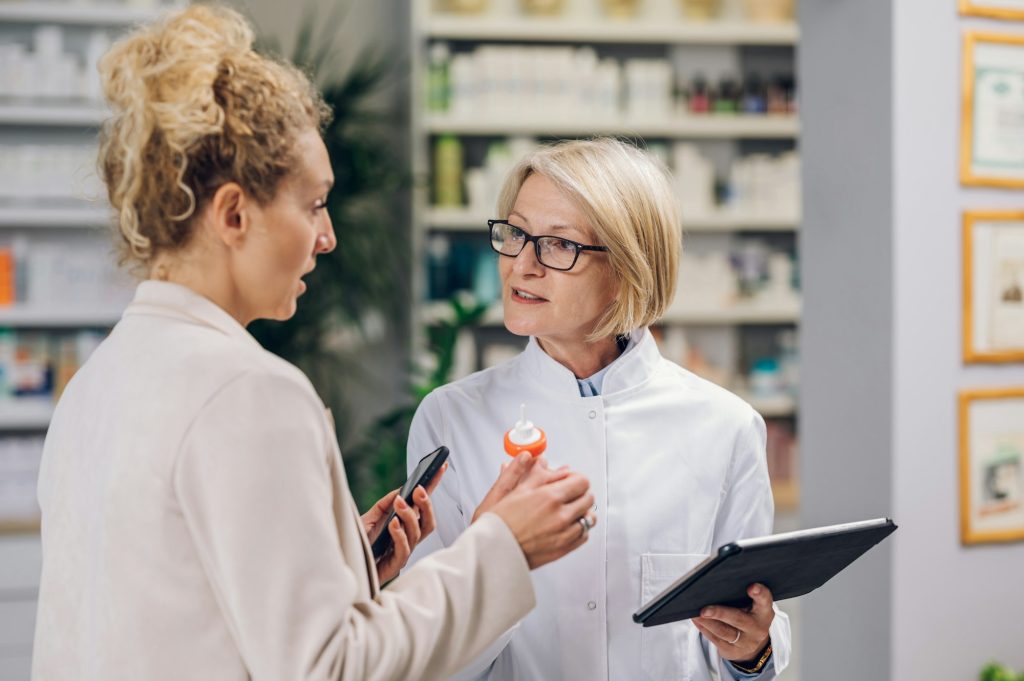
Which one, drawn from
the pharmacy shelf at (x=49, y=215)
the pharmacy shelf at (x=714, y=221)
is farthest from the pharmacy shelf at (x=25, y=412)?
the pharmacy shelf at (x=714, y=221)

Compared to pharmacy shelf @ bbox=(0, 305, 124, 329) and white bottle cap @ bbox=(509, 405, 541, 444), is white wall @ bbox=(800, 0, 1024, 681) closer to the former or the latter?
white bottle cap @ bbox=(509, 405, 541, 444)

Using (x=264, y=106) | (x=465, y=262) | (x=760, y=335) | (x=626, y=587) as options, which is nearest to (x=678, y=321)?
(x=760, y=335)

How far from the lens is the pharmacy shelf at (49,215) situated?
14.7 feet

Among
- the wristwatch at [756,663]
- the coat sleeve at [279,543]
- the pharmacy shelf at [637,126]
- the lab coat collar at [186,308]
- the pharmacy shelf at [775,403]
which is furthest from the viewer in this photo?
the pharmacy shelf at [775,403]

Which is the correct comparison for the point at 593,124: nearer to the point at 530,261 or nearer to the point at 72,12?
the point at 72,12

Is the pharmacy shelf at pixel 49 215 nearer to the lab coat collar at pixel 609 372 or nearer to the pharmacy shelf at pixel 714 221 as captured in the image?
the pharmacy shelf at pixel 714 221

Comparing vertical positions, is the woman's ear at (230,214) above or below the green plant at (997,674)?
above

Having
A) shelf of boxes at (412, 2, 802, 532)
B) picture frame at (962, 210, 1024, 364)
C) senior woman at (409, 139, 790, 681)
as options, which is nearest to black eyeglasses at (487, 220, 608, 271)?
senior woman at (409, 139, 790, 681)

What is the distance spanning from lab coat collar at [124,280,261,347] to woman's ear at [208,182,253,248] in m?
0.07

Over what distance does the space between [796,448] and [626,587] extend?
396 cm

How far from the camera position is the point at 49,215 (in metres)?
4.50

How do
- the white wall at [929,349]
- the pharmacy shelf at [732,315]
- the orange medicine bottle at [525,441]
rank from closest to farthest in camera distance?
the orange medicine bottle at [525,441] → the white wall at [929,349] → the pharmacy shelf at [732,315]

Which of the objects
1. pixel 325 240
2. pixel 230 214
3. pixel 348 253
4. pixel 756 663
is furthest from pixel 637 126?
pixel 230 214

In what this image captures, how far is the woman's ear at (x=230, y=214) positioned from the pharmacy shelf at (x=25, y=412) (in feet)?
12.3
